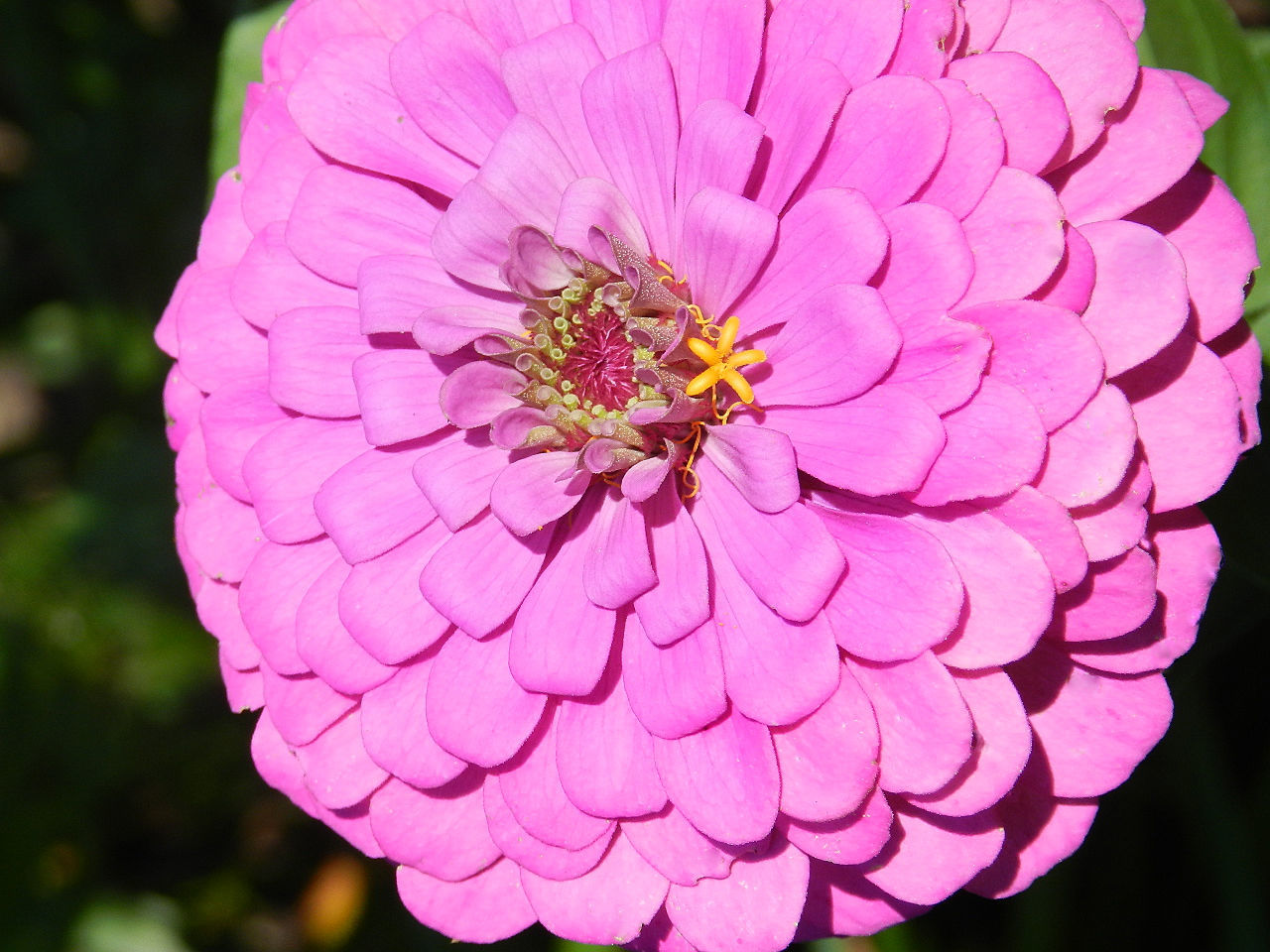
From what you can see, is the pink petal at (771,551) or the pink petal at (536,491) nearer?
the pink petal at (771,551)

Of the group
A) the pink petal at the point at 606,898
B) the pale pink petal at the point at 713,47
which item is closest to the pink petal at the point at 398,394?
the pale pink petal at the point at 713,47

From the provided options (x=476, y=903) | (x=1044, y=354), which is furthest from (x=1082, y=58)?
(x=476, y=903)

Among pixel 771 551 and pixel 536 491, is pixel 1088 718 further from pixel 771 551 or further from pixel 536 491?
pixel 536 491

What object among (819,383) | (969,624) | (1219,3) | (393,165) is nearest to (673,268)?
(819,383)

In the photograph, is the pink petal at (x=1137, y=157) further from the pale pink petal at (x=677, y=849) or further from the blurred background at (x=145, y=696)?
the blurred background at (x=145, y=696)

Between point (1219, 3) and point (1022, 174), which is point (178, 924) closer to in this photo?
point (1022, 174)

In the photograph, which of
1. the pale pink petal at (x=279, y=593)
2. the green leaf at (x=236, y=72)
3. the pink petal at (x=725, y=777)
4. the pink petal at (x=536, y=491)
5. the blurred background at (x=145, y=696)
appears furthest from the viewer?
the blurred background at (x=145, y=696)

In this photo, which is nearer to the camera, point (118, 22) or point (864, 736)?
point (864, 736)

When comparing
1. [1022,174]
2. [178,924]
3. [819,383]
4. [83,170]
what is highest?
[1022,174]
